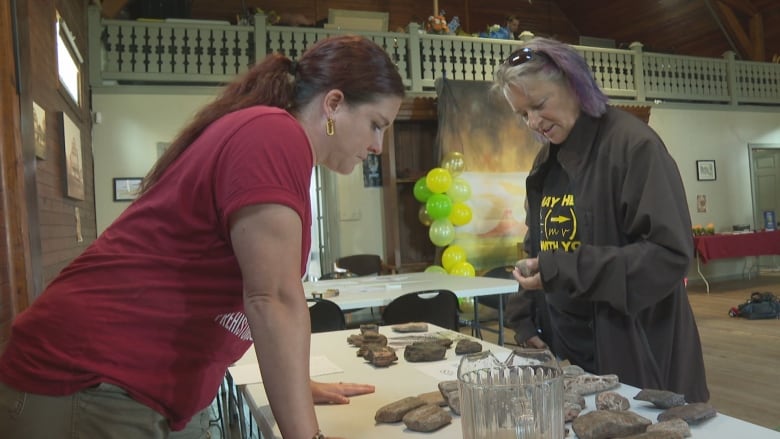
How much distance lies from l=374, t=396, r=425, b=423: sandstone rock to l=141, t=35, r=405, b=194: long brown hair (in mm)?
541

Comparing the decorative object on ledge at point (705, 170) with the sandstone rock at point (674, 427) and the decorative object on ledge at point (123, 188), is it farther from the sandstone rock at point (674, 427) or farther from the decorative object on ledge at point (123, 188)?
the sandstone rock at point (674, 427)

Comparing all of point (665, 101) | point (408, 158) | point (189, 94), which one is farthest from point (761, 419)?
point (665, 101)

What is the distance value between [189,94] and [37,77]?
3261mm

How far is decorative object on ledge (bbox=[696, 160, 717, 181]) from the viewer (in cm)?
943

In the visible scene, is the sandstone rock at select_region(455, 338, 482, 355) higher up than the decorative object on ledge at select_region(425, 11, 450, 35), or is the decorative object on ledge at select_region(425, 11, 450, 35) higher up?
the decorative object on ledge at select_region(425, 11, 450, 35)

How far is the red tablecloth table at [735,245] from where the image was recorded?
7801mm

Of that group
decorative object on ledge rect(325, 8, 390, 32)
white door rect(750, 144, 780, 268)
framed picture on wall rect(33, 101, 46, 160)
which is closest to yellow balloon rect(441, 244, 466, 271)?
decorative object on ledge rect(325, 8, 390, 32)

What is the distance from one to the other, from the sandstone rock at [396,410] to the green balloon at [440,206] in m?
5.54

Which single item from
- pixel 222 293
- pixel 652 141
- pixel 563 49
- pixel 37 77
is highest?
pixel 37 77

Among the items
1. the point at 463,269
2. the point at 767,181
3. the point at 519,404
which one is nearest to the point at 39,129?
the point at 519,404

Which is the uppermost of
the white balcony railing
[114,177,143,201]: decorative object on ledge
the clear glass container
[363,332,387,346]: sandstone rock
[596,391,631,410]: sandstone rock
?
the white balcony railing

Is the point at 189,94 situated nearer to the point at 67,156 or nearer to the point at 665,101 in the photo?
the point at 67,156

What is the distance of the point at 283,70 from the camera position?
3.39 ft

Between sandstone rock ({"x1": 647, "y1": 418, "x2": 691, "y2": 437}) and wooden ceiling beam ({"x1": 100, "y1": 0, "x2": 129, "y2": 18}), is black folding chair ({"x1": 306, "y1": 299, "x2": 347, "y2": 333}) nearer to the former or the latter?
sandstone rock ({"x1": 647, "y1": 418, "x2": 691, "y2": 437})
